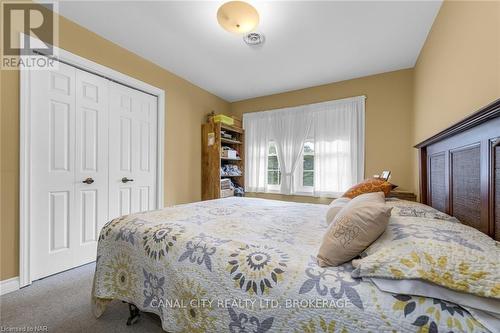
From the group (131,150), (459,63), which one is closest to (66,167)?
(131,150)

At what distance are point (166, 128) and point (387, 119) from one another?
129 inches

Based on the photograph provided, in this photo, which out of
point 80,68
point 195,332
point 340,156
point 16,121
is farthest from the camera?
point 340,156

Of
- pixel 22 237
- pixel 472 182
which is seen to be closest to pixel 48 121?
pixel 22 237

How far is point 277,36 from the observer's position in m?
2.25

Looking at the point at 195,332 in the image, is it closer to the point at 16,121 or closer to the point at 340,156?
the point at 16,121

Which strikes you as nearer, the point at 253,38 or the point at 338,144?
the point at 253,38

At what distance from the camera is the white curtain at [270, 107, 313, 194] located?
3654 millimetres

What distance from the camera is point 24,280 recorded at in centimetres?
181

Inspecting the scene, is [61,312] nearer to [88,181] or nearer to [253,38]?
[88,181]

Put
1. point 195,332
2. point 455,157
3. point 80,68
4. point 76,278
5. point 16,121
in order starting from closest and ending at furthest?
point 195,332 < point 455,157 < point 16,121 < point 76,278 < point 80,68

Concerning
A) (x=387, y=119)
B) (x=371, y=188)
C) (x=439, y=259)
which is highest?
(x=387, y=119)

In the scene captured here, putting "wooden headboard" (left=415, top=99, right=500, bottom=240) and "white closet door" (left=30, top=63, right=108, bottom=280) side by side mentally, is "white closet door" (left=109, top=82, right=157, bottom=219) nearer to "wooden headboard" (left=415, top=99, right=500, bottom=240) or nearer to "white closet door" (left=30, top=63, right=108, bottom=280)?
"white closet door" (left=30, top=63, right=108, bottom=280)

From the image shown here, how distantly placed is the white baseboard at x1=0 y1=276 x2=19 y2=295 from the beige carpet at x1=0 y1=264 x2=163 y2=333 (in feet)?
0.15

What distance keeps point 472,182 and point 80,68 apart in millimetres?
3411
